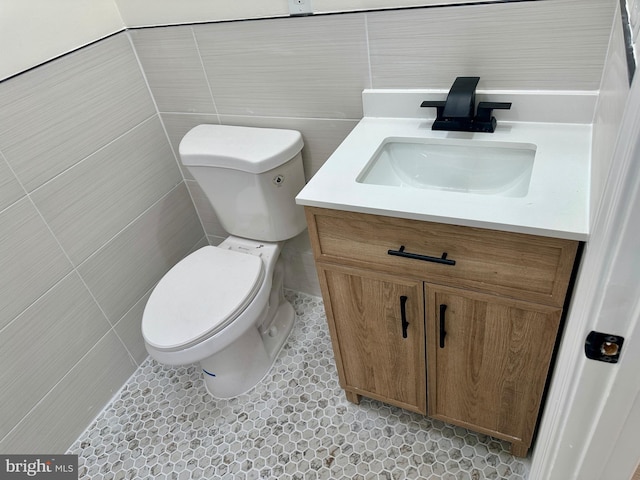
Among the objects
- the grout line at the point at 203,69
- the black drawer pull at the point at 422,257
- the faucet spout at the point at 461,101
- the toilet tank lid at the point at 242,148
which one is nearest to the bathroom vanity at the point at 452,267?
the black drawer pull at the point at 422,257

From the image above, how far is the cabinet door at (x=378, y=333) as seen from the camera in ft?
3.62

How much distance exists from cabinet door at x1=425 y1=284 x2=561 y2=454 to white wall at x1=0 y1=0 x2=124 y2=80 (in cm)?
126

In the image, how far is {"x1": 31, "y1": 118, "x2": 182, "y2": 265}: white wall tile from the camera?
4.53 ft

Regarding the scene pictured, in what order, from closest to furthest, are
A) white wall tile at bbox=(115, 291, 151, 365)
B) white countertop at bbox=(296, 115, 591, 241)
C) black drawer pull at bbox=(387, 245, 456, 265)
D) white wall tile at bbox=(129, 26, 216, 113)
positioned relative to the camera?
white countertop at bbox=(296, 115, 591, 241) < black drawer pull at bbox=(387, 245, 456, 265) < white wall tile at bbox=(129, 26, 216, 113) < white wall tile at bbox=(115, 291, 151, 365)

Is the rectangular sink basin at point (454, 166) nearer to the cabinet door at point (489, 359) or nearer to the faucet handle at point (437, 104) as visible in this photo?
the faucet handle at point (437, 104)

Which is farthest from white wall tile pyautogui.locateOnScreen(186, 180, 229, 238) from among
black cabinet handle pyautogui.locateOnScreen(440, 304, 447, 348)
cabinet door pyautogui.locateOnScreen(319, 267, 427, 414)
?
black cabinet handle pyautogui.locateOnScreen(440, 304, 447, 348)

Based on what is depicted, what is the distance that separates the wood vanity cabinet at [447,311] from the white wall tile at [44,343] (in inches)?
34.4

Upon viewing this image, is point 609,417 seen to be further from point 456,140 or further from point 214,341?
point 214,341

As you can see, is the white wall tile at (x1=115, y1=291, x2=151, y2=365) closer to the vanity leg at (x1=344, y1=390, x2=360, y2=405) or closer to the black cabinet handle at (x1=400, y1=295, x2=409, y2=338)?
the vanity leg at (x1=344, y1=390, x2=360, y2=405)

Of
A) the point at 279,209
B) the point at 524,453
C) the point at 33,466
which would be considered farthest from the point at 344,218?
the point at 33,466

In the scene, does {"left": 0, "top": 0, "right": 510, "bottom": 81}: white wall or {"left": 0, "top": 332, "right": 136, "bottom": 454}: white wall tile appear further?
{"left": 0, "top": 332, "right": 136, "bottom": 454}: white wall tile

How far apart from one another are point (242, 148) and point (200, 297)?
492mm

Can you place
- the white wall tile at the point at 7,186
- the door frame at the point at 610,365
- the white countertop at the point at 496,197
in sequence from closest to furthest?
the door frame at the point at 610,365 < the white countertop at the point at 496,197 < the white wall tile at the point at 7,186

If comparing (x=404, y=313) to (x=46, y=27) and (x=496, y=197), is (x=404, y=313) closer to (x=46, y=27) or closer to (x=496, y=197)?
(x=496, y=197)
